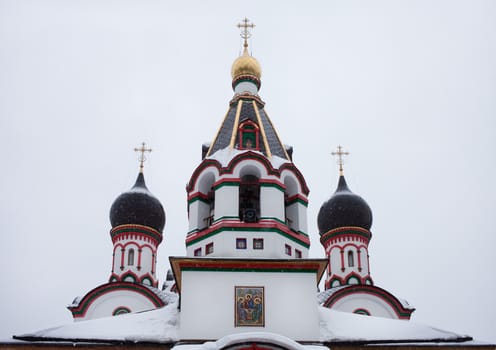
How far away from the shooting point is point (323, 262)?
45.3 feet

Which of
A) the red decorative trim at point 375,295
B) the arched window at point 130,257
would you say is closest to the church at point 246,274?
the red decorative trim at point 375,295

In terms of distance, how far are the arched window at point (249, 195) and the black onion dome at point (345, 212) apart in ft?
29.1

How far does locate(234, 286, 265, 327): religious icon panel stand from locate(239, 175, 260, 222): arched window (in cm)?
188

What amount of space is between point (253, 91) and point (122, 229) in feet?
29.8

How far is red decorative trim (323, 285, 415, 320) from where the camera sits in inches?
844

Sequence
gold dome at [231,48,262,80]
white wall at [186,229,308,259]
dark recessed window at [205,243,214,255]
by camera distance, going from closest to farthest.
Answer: white wall at [186,229,308,259]
dark recessed window at [205,243,214,255]
gold dome at [231,48,262,80]

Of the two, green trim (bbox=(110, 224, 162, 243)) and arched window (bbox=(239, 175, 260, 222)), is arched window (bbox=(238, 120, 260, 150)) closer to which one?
arched window (bbox=(239, 175, 260, 222))

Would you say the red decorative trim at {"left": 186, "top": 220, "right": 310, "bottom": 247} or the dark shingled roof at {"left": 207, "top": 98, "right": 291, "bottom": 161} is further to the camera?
the dark shingled roof at {"left": 207, "top": 98, "right": 291, "bottom": 161}

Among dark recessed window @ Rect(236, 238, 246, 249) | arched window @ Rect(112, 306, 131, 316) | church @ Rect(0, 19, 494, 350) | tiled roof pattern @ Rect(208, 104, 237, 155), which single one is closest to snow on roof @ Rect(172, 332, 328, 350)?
church @ Rect(0, 19, 494, 350)

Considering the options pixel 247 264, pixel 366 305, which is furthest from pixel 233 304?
pixel 366 305

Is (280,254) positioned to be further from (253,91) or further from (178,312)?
(253,91)

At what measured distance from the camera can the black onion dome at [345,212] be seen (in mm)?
23578

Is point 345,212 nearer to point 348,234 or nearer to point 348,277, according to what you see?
point 348,234

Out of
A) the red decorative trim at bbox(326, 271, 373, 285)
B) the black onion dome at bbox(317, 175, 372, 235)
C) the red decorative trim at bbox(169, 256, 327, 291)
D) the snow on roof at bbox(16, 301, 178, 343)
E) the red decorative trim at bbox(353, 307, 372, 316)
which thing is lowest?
the snow on roof at bbox(16, 301, 178, 343)
